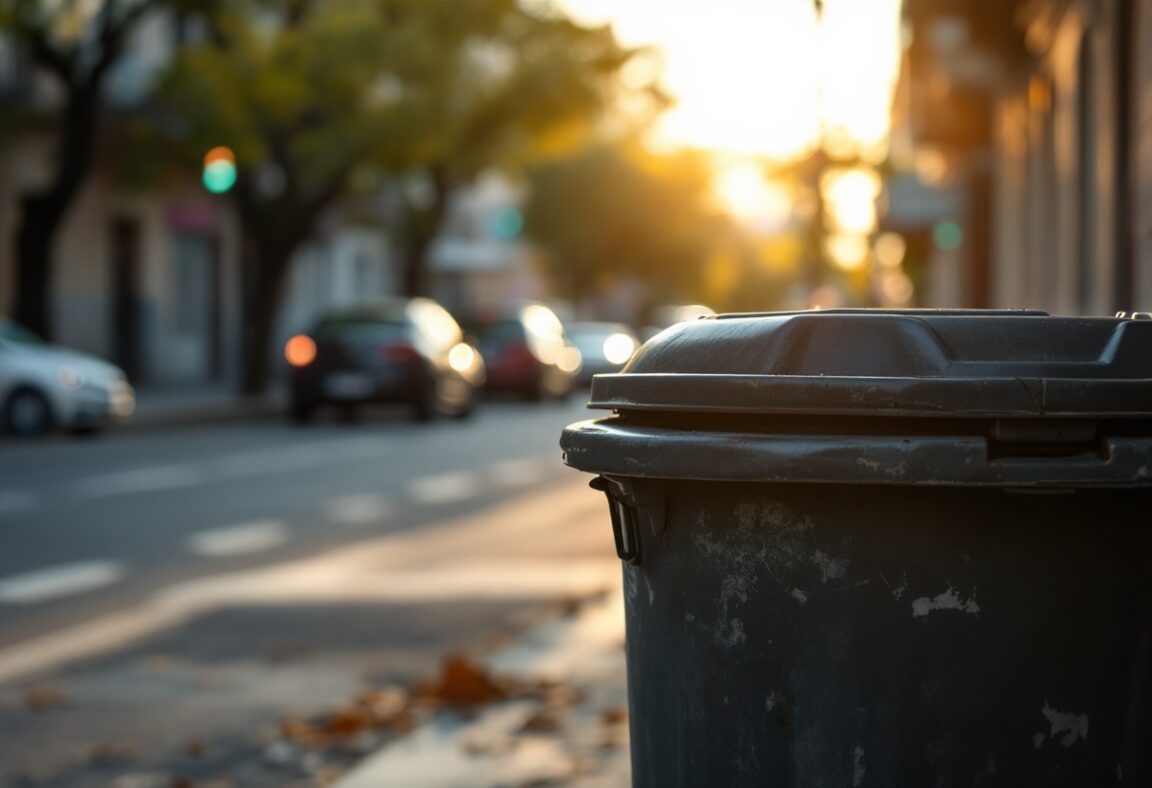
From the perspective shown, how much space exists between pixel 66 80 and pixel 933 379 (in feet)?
76.1

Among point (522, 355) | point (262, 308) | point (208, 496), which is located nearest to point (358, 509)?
point (208, 496)

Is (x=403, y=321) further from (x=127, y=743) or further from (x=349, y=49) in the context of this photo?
(x=127, y=743)

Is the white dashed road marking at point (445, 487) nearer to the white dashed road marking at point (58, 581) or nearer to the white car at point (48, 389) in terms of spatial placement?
the white dashed road marking at point (58, 581)

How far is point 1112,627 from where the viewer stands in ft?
8.80

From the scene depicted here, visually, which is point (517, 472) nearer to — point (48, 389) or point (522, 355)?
point (48, 389)

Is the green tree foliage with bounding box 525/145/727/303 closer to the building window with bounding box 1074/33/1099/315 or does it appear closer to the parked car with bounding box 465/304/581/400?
the parked car with bounding box 465/304/581/400

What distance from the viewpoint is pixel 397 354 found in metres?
25.2

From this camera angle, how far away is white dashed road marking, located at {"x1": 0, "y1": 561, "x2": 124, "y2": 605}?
946cm

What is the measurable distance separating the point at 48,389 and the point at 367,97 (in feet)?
45.5

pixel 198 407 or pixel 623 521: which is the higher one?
pixel 623 521

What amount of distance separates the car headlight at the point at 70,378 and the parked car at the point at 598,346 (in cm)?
2156

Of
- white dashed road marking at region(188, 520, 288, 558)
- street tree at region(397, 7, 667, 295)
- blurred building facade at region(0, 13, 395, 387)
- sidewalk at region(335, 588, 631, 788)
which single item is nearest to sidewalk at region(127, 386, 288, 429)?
blurred building facade at region(0, 13, 395, 387)

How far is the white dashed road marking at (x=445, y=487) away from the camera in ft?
49.4

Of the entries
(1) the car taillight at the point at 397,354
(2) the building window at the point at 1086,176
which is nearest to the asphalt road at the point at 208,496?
(1) the car taillight at the point at 397,354
